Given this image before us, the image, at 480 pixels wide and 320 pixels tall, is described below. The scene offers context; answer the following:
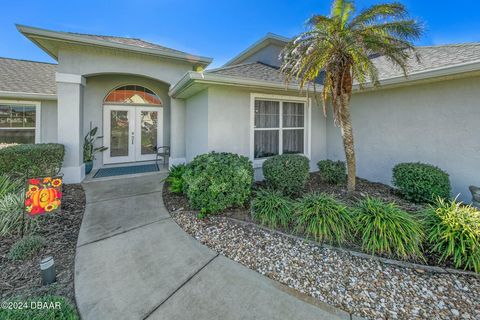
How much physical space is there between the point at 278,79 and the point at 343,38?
2366mm

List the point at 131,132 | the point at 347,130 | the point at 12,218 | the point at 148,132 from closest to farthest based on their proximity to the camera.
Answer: the point at 12,218
the point at 347,130
the point at 131,132
the point at 148,132

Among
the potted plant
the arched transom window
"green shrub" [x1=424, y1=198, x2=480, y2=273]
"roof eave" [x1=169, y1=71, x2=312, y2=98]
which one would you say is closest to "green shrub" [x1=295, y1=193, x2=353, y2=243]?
"green shrub" [x1=424, y1=198, x2=480, y2=273]

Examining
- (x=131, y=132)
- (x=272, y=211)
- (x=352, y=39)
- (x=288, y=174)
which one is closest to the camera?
(x=272, y=211)

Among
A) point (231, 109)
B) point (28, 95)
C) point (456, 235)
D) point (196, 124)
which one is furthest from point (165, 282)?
point (28, 95)

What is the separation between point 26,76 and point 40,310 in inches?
487

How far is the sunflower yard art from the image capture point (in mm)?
3521

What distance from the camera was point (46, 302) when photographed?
2.31m

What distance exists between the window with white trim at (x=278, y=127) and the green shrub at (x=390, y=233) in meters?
4.09

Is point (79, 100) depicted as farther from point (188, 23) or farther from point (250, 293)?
point (250, 293)

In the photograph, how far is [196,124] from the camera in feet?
24.0

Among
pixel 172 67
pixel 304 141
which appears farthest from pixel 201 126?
pixel 304 141

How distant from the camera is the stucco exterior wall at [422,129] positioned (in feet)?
17.0

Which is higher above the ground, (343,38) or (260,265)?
(343,38)

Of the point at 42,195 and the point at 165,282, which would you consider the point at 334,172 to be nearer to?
the point at 165,282
